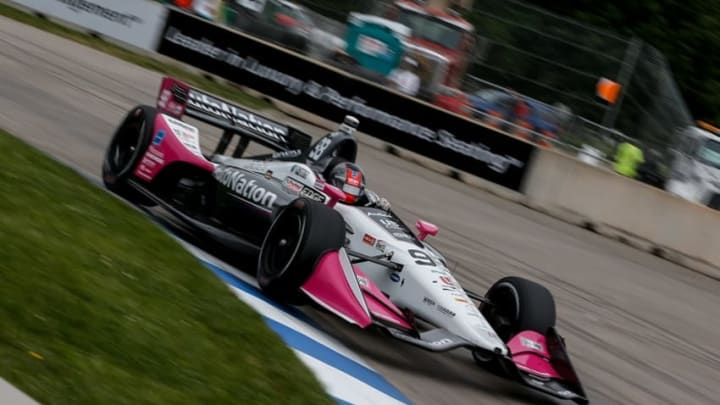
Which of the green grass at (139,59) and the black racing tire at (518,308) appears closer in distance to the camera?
the black racing tire at (518,308)

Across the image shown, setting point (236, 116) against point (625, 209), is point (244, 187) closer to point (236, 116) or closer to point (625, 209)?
point (236, 116)

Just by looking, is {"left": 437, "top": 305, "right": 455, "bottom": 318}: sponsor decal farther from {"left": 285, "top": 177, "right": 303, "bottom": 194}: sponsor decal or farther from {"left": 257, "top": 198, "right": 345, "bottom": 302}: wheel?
{"left": 285, "top": 177, "right": 303, "bottom": 194}: sponsor decal

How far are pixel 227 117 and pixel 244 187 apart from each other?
4.49 feet

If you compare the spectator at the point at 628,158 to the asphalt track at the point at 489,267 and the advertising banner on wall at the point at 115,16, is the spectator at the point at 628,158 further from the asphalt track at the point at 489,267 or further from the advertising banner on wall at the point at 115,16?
the advertising banner on wall at the point at 115,16

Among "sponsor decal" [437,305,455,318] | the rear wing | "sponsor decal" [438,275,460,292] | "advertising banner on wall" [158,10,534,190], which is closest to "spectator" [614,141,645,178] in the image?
"advertising banner on wall" [158,10,534,190]

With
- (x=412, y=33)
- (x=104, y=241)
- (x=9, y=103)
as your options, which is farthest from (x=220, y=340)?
(x=412, y=33)

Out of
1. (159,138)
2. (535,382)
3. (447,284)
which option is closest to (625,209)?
(159,138)

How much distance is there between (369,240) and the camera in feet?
26.8

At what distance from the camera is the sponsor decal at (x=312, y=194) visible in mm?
8352

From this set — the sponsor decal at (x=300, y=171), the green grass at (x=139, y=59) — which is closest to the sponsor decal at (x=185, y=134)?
the sponsor decal at (x=300, y=171)

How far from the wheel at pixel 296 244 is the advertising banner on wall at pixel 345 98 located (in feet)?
40.8

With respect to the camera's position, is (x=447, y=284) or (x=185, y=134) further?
(x=185, y=134)

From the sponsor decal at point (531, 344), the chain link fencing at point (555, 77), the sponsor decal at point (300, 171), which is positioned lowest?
the sponsor decal at point (531, 344)

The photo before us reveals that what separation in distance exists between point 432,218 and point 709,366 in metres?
4.41
